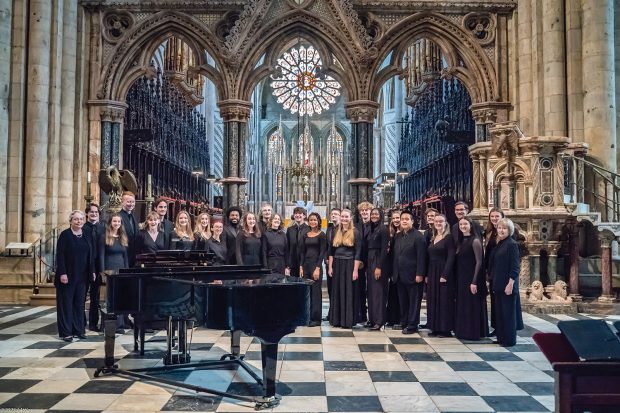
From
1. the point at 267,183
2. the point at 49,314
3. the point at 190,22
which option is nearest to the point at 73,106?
the point at 190,22

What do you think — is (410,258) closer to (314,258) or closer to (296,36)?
(314,258)

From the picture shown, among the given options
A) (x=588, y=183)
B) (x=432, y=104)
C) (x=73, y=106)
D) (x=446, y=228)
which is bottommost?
(x=446, y=228)

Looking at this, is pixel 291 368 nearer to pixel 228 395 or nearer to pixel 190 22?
pixel 228 395

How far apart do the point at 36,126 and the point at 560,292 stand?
9593mm

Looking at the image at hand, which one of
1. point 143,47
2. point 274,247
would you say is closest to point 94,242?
point 274,247

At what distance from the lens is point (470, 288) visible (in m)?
6.89

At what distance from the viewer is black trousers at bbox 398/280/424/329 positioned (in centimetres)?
738

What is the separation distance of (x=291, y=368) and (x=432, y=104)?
13924 millimetres

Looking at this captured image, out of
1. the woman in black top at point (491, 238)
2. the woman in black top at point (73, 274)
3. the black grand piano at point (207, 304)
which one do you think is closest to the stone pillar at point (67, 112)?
the woman in black top at point (73, 274)

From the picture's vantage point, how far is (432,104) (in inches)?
707

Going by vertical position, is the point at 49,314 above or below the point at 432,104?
below

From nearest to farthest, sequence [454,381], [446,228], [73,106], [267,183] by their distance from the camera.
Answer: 1. [454,381]
2. [446,228]
3. [73,106]
4. [267,183]

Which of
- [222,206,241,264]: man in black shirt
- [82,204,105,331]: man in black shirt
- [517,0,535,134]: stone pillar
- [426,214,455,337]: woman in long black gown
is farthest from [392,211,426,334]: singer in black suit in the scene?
[517,0,535,134]: stone pillar

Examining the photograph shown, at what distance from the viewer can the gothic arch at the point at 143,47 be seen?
489 inches
